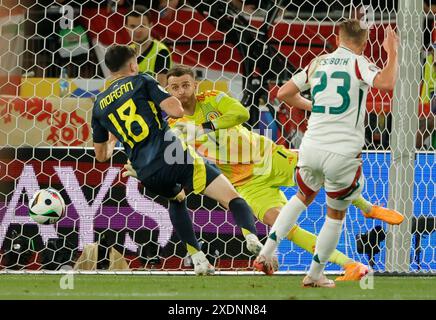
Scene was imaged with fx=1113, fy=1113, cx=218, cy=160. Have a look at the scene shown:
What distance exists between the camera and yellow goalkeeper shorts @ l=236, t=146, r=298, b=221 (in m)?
7.68

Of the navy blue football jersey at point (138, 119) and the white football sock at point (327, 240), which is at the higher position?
the navy blue football jersey at point (138, 119)

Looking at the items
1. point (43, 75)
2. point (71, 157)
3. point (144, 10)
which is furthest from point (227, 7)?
point (71, 157)

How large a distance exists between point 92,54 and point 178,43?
2.84ft

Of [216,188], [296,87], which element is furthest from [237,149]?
[296,87]

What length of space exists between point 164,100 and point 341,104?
1243mm

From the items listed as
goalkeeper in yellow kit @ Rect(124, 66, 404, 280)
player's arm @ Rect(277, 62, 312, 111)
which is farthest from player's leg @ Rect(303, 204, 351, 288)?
goalkeeper in yellow kit @ Rect(124, 66, 404, 280)

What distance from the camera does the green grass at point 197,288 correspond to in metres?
5.66

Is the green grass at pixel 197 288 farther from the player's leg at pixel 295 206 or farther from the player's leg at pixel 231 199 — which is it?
the player's leg at pixel 231 199

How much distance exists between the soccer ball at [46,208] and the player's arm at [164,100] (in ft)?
3.22

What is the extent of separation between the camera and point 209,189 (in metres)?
7.08

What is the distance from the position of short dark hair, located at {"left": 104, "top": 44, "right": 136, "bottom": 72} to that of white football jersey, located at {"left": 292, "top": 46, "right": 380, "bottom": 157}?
4.77ft

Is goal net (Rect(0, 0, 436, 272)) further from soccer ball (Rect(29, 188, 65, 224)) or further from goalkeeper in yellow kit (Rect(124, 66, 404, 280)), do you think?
soccer ball (Rect(29, 188, 65, 224))

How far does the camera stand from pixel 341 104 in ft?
19.9

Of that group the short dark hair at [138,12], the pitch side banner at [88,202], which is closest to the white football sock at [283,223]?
the pitch side banner at [88,202]
